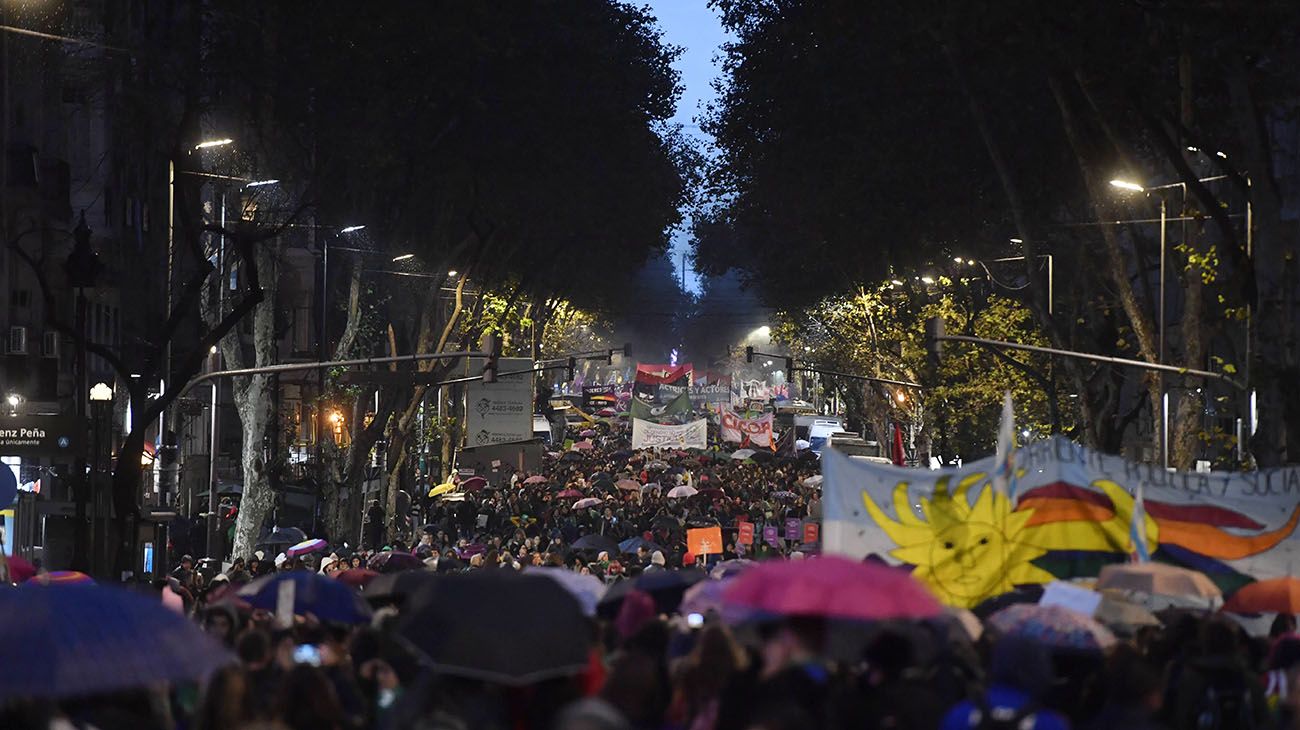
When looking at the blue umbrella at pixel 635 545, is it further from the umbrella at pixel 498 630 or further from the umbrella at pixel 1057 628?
the umbrella at pixel 498 630

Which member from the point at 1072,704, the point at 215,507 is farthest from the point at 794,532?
the point at 1072,704

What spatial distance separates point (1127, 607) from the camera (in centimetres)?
1393

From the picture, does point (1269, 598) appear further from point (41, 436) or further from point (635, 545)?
point (635, 545)

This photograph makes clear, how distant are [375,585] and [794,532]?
2148cm

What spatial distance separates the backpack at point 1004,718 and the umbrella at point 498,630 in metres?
1.40

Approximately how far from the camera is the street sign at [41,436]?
26.8 meters

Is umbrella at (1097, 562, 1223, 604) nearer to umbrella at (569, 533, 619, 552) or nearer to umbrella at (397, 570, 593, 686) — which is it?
umbrella at (397, 570, 593, 686)

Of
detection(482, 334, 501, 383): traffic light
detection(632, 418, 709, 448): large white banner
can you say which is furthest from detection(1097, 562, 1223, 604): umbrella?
detection(632, 418, 709, 448): large white banner

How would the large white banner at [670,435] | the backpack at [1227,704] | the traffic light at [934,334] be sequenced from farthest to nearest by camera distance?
the large white banner at [670,435] < the traffic light at [934,334] < the backpack at [1227,704]

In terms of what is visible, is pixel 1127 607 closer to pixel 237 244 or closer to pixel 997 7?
pixel 997 7

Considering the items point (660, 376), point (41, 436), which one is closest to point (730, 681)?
point (41, 436)

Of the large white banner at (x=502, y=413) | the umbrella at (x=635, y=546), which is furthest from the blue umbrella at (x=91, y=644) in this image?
the large white banner at (x=502, y=413)

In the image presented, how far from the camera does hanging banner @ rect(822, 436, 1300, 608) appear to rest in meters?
13.7

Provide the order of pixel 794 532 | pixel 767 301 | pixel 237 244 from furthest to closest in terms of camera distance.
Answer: pixel 767 301 < pixel 794 532 < pixel 237 244
